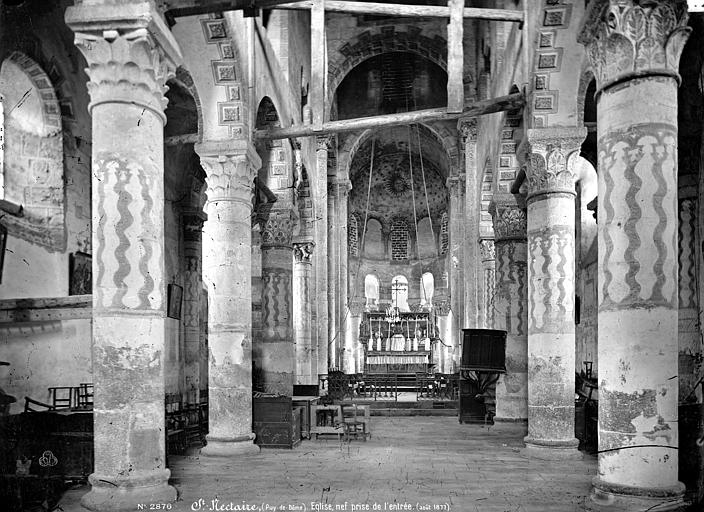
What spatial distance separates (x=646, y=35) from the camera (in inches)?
308

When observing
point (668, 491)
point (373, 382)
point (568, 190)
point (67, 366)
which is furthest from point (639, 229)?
point (373, 382)

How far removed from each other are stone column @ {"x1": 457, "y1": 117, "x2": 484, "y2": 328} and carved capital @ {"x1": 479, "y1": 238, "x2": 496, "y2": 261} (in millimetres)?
279

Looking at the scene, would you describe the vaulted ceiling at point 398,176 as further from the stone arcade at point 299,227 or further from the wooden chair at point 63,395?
the wooden chair at point 63,395

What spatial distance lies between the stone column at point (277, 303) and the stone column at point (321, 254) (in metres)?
6.34

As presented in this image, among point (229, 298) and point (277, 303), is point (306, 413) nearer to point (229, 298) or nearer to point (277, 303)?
point (277, 303)

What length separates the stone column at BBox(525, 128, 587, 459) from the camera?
12.8 m

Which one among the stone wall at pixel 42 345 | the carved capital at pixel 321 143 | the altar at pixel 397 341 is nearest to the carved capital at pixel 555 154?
the stone wall at pixel 42 345

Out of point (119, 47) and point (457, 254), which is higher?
point (119, 47)

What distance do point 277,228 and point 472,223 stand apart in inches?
311

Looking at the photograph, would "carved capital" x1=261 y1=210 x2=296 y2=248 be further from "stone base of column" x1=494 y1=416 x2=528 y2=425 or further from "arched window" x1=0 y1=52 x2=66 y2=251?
"stone base of column" x1=494 y1=416 x2=528 y2=425

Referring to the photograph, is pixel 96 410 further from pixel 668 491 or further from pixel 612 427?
pixel 668 491

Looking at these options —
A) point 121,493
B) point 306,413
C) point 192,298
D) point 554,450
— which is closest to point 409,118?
point 554,450

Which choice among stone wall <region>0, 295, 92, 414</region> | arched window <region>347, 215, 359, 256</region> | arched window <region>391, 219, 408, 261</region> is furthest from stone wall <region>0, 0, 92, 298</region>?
arched window <region>391, 219, 408, 261</region>

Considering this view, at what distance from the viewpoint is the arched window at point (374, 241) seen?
42.8 m
